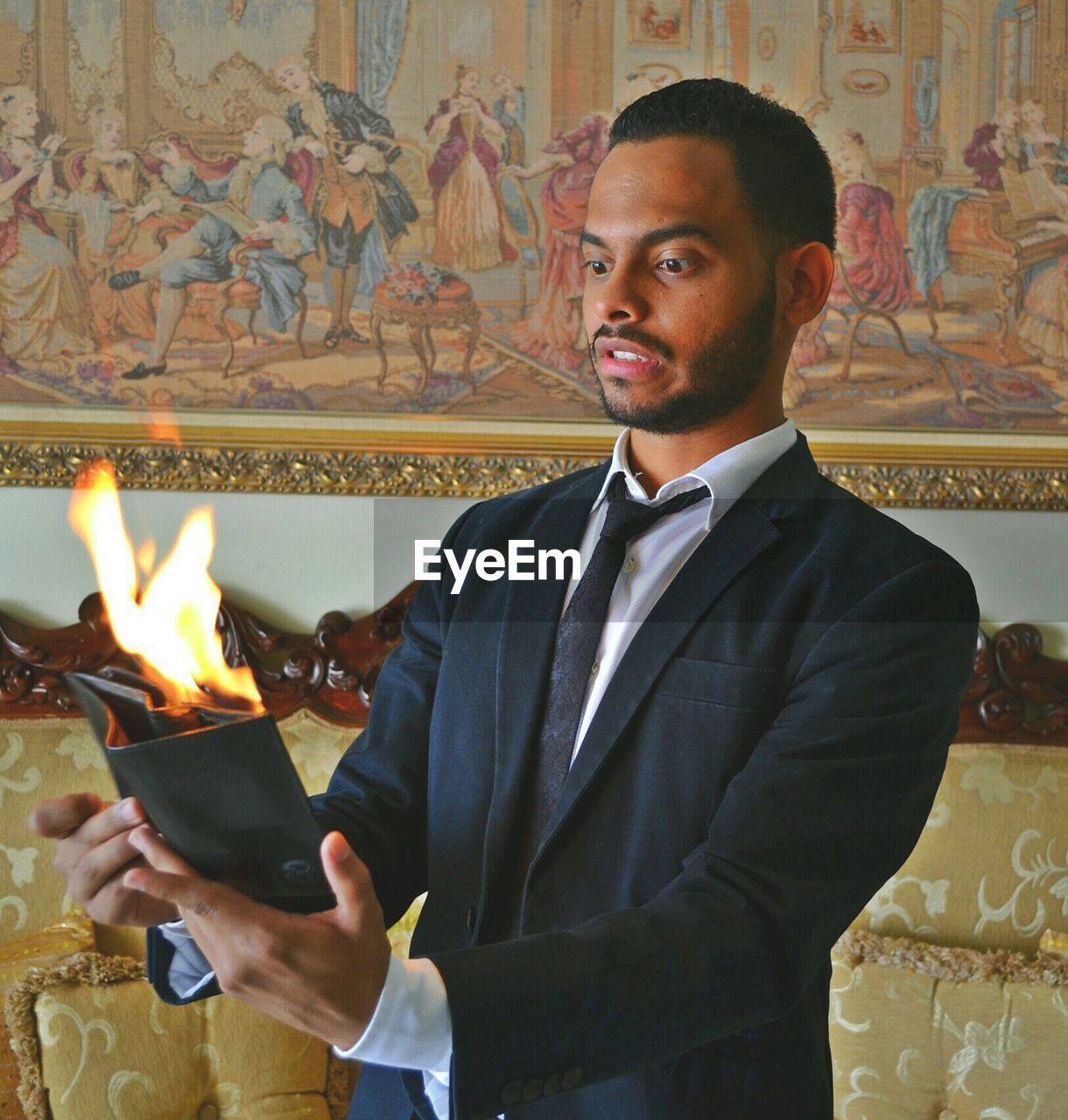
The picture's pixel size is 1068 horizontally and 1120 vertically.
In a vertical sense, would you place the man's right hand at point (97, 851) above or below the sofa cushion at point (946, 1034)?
above

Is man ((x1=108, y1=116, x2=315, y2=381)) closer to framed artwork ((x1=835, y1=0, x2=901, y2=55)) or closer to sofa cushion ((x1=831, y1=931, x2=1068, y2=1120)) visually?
framed artwork ((x1=835, y1=0, x2=901, y2=55))

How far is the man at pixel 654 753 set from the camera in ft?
2.89

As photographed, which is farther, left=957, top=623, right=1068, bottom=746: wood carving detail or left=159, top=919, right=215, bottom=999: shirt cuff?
left=957, top=623, right=1068, bottom=746: wood carving detail

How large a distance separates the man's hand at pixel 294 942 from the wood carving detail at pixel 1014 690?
5.60 feet

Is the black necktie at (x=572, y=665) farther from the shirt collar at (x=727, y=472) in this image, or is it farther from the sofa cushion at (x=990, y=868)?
the sofa cushion at (x=990, y=868)

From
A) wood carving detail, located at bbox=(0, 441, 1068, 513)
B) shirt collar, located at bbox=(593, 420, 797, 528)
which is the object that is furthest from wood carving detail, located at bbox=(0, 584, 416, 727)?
shirt collar, located at bbox=(593, 420, 797, 528)

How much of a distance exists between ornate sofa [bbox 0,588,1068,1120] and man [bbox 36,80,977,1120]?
2.98 feet

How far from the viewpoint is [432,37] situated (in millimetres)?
2297

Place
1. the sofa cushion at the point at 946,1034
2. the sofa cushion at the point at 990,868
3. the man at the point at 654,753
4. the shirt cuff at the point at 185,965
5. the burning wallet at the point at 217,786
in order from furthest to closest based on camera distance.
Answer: the sofa cushion at the point at 990,868, the sofa cushion at the point at 946,1034, the shirt cuff at the point at 185,965, the man at the point at 654,753, the burning wallet at the point at 217,786

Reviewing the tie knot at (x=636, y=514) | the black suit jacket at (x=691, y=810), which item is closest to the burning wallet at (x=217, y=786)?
the black suit jacket at (x=691, y=810)

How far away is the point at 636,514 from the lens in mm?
1258

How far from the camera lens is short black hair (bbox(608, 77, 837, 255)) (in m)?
1.27

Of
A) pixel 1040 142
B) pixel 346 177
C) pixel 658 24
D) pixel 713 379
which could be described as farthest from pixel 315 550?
pixel 1040 142

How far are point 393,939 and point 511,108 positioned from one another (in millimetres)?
1570
